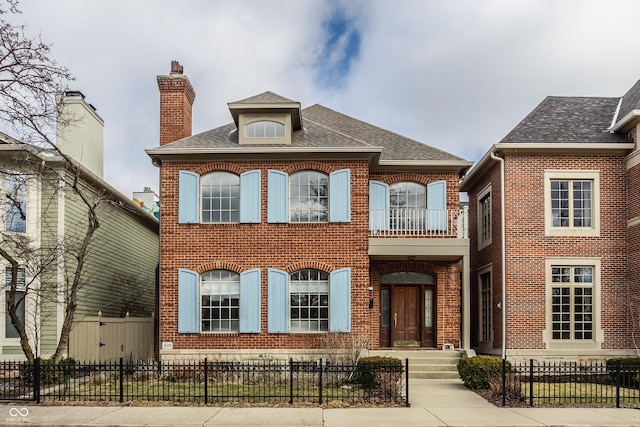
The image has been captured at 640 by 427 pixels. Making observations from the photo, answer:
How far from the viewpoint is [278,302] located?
19.9 metres

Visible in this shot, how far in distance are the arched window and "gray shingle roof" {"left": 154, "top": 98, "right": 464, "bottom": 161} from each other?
407 millimetres

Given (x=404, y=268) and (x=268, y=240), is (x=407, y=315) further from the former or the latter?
(x=268, y=240)

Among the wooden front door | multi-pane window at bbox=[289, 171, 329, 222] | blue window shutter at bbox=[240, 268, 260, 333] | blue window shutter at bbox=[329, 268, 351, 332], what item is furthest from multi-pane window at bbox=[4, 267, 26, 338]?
the wooden front door

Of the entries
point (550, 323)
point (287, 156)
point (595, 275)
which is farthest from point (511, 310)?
point (287, 156)

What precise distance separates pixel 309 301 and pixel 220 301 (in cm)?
250

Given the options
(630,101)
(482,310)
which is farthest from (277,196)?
(630,101)

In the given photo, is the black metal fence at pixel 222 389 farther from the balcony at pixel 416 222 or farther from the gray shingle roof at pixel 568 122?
the gray shingle roof at pixel 568 122

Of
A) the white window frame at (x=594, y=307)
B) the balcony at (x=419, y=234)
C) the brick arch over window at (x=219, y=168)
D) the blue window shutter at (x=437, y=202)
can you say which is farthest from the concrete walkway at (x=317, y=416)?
the brick arch over window at (x=219, y=168)

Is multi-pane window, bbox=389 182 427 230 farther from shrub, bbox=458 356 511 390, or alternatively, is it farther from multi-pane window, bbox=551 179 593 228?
shrub, bbox=458 356 511 390

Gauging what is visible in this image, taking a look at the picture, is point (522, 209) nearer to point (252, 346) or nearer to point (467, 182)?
point (467, 182)

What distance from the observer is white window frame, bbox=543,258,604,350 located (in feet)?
65.2

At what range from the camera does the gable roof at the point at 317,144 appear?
20.0 meters

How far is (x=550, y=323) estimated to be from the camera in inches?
789

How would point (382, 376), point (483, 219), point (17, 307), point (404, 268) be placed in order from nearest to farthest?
point (382, 376)
point (17, 307)
point (404, 268)
point (483, 219)
